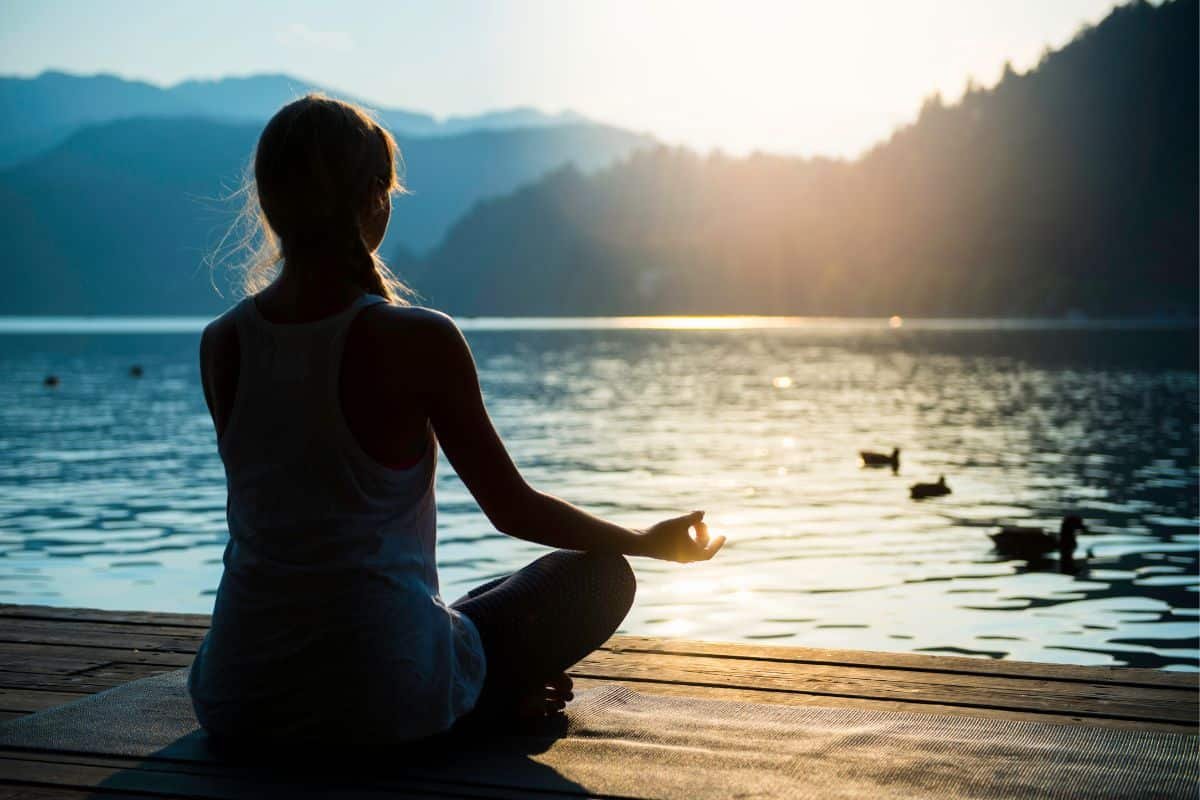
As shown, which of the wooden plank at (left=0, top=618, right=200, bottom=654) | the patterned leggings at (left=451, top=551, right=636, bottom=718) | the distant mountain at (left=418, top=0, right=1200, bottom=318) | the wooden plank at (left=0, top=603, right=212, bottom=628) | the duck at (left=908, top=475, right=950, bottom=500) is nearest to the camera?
the patterned leggings at (left=451, top=551, right=636, bottom=718)

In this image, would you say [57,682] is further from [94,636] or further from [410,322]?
[410,322]

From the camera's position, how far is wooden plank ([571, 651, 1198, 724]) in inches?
171

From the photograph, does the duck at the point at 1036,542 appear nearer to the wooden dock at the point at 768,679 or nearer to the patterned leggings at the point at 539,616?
the wooden dock at the point at 768,679

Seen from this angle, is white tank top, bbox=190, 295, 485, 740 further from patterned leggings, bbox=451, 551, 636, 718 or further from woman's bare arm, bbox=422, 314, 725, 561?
patterned leggings, bbox=451, 551, 636, 718

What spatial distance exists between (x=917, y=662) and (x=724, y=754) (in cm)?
160

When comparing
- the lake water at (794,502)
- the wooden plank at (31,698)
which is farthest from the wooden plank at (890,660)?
the lake water at (794,502)

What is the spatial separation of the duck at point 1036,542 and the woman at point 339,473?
11800 millimetres

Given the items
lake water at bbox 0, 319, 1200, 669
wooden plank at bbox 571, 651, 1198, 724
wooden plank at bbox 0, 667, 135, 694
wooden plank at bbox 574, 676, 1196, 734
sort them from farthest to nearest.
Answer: lake water at bbox 0, 319, 1200, 669 < wooden plank at bbox 0, 667, 135, 694 < wooden plank at bbox 571, 651, 1198, 724 < wooden plank at bbox 574, 676, 1196, 734

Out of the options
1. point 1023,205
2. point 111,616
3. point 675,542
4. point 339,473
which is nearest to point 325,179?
point 339,473

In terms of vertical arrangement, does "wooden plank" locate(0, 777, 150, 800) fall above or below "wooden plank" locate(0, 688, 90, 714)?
above

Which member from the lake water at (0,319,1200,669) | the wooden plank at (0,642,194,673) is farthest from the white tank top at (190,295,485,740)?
the lake water at (0,319,1200,669)

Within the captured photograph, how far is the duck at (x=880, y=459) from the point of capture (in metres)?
23.3

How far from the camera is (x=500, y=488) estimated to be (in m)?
3.33

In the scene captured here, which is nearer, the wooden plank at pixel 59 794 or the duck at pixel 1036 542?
the wooden plank at pixel 59 794
